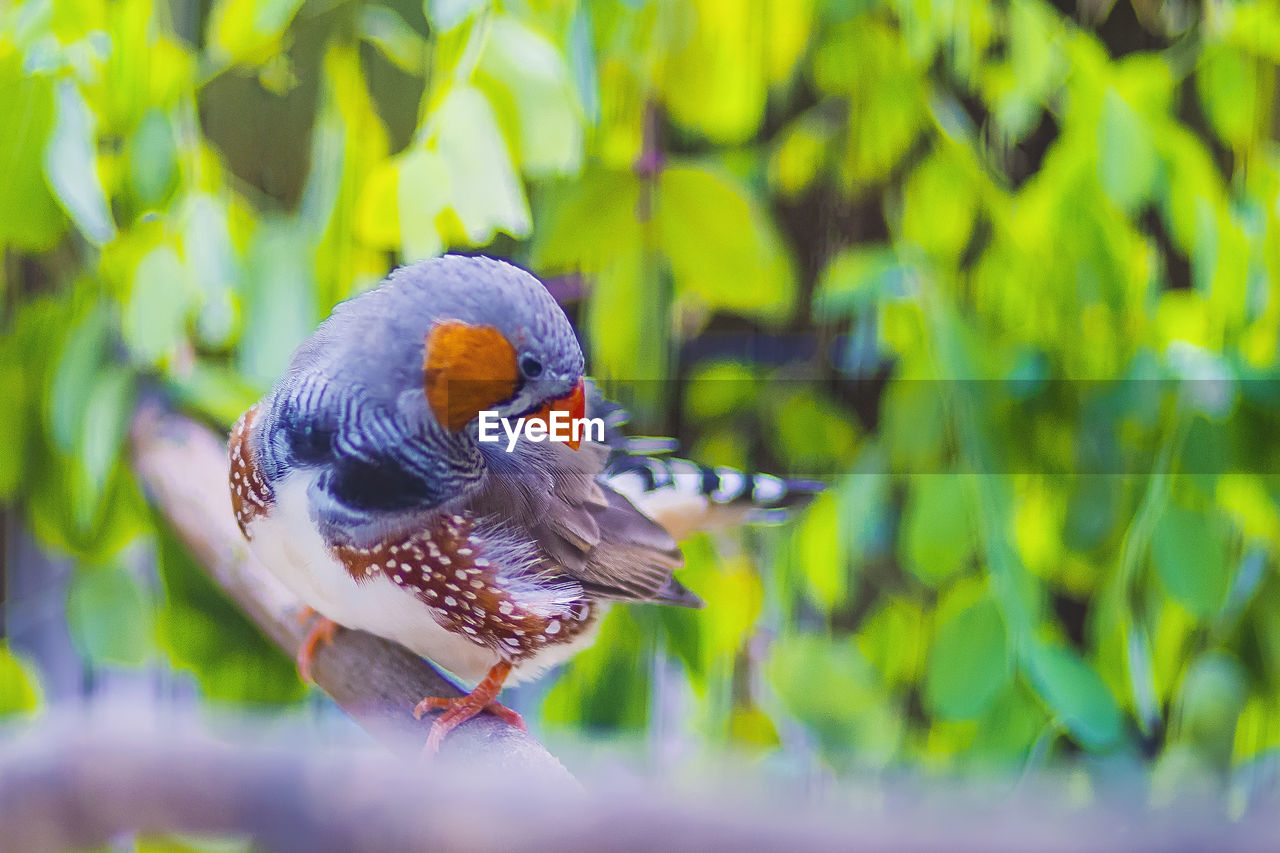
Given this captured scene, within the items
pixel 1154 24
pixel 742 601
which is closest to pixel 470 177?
pixel 742 601

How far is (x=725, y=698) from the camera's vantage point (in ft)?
1.70

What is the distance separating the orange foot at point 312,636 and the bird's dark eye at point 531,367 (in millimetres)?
183

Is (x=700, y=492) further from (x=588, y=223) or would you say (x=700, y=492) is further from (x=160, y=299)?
(x=160, y=299)

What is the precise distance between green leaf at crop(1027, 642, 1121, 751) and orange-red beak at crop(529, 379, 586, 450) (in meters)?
0.32

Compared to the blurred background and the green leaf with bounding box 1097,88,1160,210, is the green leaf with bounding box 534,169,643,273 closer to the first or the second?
the blurred background

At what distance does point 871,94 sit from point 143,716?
0.59 m

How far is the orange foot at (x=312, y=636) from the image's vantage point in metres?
0.47

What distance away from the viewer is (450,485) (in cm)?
43

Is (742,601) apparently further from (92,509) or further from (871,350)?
(92,509)

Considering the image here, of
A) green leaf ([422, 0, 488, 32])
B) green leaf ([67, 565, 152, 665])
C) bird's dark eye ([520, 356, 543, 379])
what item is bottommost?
green leaf ([67, 565, 152, 665])

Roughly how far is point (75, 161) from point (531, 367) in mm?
326

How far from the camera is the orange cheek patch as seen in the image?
1.32ft

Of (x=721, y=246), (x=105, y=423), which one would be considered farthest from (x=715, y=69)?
(x=105, y=423)

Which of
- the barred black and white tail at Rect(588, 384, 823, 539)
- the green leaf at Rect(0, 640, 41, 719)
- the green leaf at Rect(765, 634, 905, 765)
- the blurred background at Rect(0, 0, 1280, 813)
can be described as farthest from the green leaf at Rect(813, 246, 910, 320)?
the green leaf at Rect(0, 640, 41, 719)
